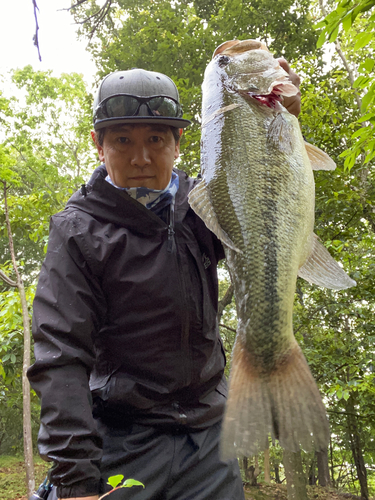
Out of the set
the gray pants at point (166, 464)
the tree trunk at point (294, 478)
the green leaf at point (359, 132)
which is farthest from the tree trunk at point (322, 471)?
the gray pants at point (166, 464)

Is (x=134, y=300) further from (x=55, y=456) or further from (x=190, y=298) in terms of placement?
(x=55, y=456)

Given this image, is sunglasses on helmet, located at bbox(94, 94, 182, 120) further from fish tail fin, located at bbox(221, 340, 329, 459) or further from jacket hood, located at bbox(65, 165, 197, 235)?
fish tail fin, located at bbox(221, 340, 329, 459)

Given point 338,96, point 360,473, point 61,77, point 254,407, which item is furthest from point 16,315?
point 61,77

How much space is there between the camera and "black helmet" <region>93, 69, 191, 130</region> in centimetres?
173

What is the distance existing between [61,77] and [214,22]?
1310cm

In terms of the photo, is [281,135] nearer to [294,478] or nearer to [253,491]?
[294,478]

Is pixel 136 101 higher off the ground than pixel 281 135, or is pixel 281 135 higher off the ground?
pixel 136 101

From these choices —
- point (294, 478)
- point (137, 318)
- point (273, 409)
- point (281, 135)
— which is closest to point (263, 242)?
point (281, 135)

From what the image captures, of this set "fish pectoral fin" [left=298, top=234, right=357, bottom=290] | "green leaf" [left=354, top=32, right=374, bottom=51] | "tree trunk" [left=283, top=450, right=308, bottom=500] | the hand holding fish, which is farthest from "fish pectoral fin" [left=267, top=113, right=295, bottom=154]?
"tree trunk" [left=283, top=450, right=308, bottom=500]

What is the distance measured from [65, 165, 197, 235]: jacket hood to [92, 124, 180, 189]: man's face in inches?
2.9

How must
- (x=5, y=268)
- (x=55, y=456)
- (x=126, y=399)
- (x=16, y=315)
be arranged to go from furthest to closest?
1. (x=5, y=268)
2. (x=16, y=315)
3. (x=126, y=399)
4. (x=55, y=456)

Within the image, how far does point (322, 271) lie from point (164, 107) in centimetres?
102

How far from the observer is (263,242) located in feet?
4.24

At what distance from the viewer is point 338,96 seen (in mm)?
7863
